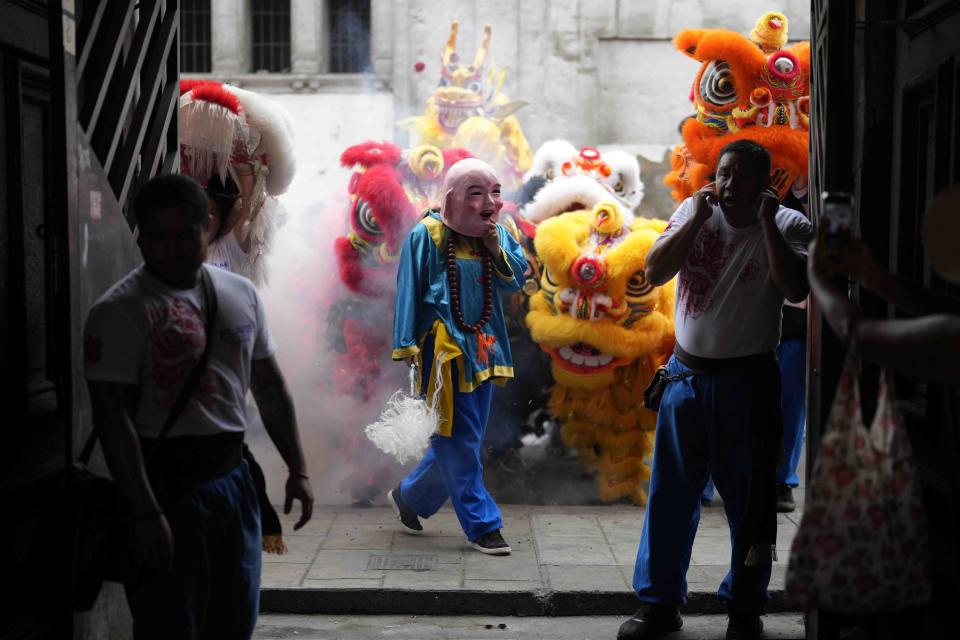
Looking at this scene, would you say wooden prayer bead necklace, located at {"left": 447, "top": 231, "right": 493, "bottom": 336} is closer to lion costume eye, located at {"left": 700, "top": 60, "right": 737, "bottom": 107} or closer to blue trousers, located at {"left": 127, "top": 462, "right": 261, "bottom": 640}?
lion costume eye, located at {"left": 700, "top": 60, "right": 737, "bottom": 107}

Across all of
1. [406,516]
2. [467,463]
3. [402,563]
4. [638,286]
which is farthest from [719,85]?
[402,563]

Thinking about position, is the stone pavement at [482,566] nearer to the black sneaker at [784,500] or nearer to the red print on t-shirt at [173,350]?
the black sneaker at [784,500]

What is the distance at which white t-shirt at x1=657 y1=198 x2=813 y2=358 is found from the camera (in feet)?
15.6

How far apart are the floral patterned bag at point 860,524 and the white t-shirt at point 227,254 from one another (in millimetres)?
3777

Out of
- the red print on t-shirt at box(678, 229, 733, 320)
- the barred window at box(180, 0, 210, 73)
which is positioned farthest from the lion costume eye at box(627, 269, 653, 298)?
the barred window at box(180, 0, 210, 73)

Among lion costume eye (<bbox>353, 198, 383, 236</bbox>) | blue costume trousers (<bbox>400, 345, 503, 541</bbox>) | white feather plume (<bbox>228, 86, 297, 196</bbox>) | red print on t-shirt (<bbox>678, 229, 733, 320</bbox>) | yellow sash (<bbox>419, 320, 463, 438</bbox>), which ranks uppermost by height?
white feather plume (<bbox>228, 86, 297, 196</bbox>)

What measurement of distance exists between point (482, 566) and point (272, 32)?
49.6ft

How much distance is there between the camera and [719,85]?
23.6 ft

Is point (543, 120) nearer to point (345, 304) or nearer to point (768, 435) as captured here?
point (345, 304)

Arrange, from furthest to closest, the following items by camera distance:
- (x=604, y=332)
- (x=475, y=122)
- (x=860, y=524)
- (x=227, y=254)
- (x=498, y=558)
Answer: (x=475, y=122), (x=604, y=332), (x=498, y=558), (x=227, y=254), (x=860, y=524)

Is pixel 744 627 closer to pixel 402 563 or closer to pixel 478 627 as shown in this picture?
pixel 478 627

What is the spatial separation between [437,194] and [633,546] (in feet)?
8.76

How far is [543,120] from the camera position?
1848cm

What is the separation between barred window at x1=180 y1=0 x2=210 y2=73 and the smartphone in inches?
697
